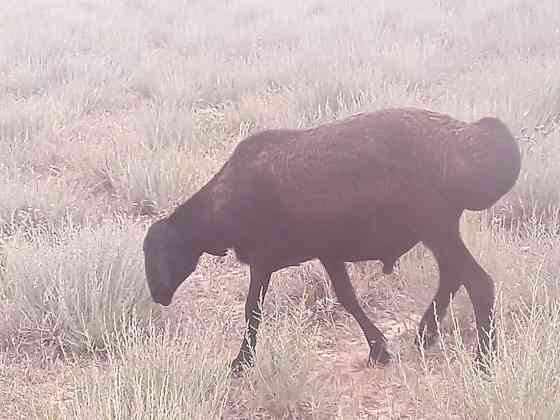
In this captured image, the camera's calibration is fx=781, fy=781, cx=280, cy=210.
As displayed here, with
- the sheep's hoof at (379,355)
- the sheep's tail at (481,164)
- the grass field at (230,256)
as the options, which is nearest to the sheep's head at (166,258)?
the grass field at (230,256)

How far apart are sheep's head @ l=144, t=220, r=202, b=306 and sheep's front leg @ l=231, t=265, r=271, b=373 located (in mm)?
359

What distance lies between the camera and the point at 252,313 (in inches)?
146

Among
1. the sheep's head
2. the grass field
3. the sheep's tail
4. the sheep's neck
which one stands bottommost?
the grass field

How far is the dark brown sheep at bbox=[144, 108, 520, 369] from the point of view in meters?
3.26

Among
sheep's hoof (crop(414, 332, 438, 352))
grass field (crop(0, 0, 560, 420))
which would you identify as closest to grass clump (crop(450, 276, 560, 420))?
grass field (crop(0, 0, 560, 420))

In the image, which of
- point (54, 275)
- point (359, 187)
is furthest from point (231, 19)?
point (359, 187)

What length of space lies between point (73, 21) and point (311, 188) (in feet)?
44.7

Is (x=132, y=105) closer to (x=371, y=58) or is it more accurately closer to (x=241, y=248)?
(x=371, y=58)

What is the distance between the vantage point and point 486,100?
734 centimetres

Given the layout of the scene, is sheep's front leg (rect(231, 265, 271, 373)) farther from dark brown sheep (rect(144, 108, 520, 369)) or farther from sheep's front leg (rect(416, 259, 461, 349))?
sheep's front leg (rect(416, 259, 461, 349))

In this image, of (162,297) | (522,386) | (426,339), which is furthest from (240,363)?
(522,386)

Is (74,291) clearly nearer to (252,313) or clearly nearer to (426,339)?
(252,313)

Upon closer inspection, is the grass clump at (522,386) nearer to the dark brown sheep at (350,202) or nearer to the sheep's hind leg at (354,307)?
the dark brown sheep at (350,202)

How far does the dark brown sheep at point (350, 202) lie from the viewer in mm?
3264
